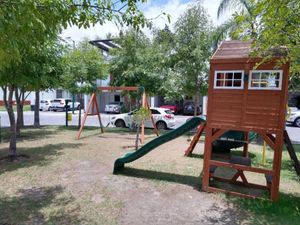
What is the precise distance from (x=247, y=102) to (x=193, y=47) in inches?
338

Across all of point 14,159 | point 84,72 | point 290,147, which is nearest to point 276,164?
point 290,147

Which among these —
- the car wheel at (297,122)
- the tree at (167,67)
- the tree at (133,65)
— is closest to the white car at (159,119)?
the tree at (167,67)

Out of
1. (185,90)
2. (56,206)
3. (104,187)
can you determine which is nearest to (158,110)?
(185,90)

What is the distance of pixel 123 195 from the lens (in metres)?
5.14

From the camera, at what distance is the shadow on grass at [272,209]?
420cm

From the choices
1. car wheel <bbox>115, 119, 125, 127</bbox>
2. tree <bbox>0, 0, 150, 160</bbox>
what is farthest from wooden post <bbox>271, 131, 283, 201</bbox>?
car wheel <bbox>115, 119, 125, 127</bbox>

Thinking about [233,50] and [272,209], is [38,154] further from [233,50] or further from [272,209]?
[272,209]

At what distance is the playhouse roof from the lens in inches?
204

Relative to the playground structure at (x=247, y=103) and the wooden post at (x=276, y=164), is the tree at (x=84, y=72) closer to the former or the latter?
the playground structure at (x=247, y=103)

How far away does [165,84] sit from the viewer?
13562mm

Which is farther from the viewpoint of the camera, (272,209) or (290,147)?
(290,147)

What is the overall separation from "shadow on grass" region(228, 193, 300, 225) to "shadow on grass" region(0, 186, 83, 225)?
109 inches

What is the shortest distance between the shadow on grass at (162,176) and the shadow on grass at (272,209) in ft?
3.54

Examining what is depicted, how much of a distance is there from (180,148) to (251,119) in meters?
5.24
